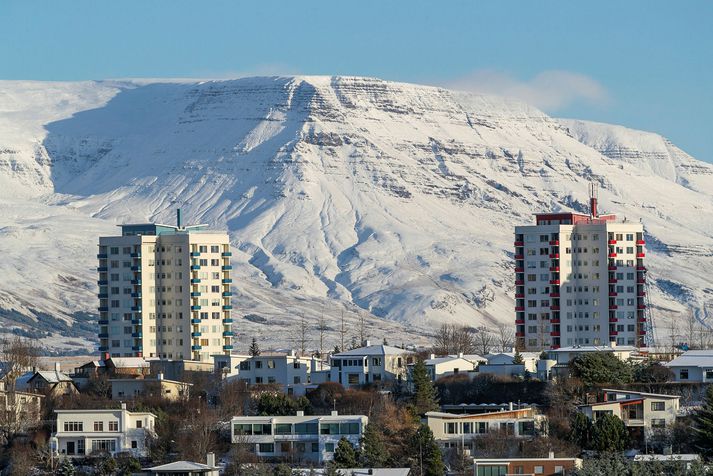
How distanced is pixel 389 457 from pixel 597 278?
72.7 metres

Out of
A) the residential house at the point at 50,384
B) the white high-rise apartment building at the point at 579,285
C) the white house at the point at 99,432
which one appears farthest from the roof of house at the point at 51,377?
the white high-rise apartment building at the point at 579,285

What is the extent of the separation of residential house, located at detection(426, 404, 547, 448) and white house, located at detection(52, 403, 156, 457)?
15.4 m

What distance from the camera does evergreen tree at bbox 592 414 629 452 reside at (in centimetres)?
10481

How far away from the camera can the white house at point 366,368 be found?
439 feet

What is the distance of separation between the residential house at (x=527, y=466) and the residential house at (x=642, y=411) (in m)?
12.1

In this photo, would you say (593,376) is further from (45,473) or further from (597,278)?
(597,278)

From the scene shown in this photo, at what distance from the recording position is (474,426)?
11131 centimetres

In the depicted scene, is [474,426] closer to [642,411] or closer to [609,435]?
[642,411]

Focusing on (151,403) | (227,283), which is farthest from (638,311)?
(151,403)

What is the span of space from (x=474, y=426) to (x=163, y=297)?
6531cm

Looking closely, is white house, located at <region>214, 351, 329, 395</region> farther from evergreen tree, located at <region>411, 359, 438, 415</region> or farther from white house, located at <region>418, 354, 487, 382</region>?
evergreen tree, located at <region>411, 359, 438, 415</region>

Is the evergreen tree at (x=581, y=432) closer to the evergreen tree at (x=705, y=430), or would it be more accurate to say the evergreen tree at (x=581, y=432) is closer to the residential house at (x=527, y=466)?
the evergreen tree at (x=705, y=430)

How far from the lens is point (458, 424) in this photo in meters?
112

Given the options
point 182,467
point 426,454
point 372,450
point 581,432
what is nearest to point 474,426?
point 581,432
